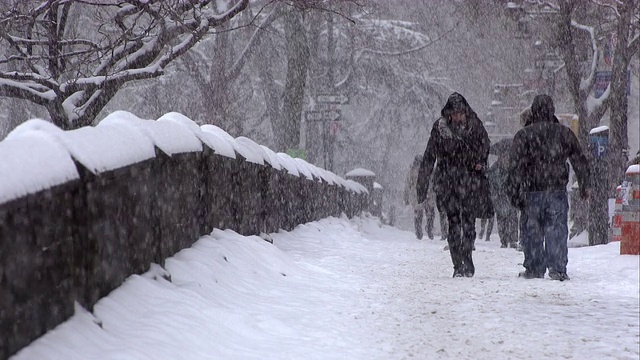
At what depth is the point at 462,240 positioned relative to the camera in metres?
9.18

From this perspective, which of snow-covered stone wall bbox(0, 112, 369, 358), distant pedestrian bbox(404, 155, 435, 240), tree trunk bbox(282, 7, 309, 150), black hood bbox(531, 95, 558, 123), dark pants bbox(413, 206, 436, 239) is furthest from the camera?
tree trunk bbox(282, 7, 309, 150)

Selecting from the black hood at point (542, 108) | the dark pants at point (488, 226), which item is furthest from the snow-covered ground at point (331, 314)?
the dark pants at point (488, 226)

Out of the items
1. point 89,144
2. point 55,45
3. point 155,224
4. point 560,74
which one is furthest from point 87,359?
point 560,74

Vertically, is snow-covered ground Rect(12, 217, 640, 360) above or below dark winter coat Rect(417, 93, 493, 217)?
below

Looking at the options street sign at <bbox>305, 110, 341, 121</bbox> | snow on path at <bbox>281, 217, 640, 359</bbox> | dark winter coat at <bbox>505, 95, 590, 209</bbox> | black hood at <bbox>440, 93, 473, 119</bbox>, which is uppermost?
street sign at <bbox>305, 110, 341, 121</bbox>

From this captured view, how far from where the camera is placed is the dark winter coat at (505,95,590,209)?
9.17m

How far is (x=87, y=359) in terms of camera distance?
3.81 meters

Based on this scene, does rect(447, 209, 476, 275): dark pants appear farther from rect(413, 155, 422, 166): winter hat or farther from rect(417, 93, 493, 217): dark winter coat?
rect(413, 155, 422, 166): winter hat

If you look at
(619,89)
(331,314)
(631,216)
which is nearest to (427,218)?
(619,89)

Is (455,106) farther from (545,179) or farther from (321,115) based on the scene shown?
(321,115)

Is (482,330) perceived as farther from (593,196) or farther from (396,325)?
(593,196)

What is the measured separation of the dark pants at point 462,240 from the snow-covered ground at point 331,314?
0.23 meters

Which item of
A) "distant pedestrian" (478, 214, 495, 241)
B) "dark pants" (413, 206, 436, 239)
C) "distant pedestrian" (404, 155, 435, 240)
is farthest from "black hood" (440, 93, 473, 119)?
"dark pants" (413, 206, 436, 239)

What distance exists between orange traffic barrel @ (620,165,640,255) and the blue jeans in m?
1.22
